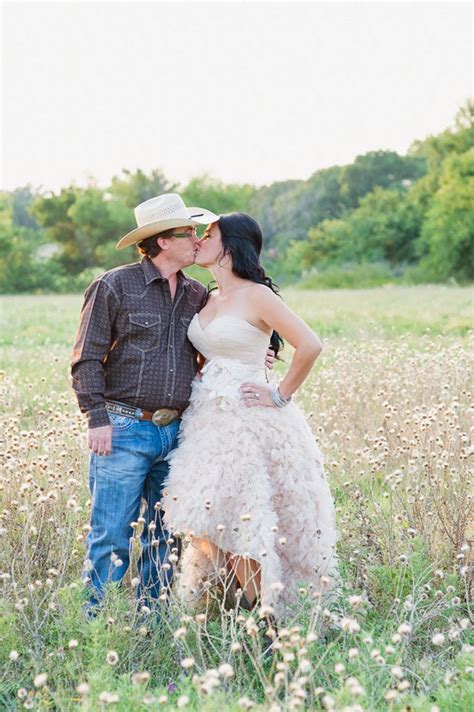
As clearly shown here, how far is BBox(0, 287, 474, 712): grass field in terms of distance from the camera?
3320 millimetres

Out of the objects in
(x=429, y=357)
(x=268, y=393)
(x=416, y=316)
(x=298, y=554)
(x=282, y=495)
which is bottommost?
(x=416, y=316)

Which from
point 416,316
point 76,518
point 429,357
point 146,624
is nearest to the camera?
point 146,624

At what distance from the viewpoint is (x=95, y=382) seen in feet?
15.0

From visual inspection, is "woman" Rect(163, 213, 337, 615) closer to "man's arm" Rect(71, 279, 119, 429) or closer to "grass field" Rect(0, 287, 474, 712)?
"grass field" Rect(0, 287, 474, 712)

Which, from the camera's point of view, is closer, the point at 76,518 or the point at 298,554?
the point at 298,554

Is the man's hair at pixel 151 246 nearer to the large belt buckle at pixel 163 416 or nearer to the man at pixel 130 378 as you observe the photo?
the man at pixel 130 378

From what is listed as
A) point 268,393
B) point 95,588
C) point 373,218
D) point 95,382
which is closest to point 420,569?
point 268,393

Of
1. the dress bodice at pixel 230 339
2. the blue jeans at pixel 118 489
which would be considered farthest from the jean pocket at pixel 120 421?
the dress bodice at pixel 230 339

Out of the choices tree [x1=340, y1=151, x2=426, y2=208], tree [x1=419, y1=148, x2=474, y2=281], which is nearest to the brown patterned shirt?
tree [x1=419, y1=148, x2=474, y2=281]

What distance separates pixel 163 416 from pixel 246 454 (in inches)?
19.6

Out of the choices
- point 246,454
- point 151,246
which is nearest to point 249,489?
point 246,454

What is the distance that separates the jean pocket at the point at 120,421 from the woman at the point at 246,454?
11.9 inches

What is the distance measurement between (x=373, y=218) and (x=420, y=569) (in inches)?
1945

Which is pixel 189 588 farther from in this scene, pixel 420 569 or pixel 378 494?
pixel 378 494
